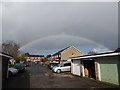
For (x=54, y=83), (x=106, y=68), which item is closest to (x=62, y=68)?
(x=54, y=83)

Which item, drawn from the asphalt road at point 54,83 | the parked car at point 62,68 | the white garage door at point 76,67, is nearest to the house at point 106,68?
the asphalt road at point 54,83

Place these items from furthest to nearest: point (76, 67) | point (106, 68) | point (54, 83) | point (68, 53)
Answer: point (68, 53) → point (76, 67) → point (106, 68) → point (54, 83)

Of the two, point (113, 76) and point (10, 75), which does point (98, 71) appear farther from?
point (10, 75)

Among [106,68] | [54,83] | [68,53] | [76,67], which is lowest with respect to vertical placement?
[54,83]

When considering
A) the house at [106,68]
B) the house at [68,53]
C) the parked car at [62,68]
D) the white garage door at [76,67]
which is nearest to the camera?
the house at [106,68]

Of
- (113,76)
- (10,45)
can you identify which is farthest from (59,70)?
(10,45)

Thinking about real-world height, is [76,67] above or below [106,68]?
below

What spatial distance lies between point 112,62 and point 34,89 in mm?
7052

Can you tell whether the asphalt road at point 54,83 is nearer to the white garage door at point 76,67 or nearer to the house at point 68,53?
the white garage door at point 76,67

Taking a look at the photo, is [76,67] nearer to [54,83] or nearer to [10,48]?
[54,83]

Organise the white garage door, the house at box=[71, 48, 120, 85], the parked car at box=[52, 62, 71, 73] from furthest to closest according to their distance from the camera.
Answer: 1. the parked car at box=[52, 62, 71, 73]
2. the white garage door
3. the house at box=[71, 48, 120, 85]

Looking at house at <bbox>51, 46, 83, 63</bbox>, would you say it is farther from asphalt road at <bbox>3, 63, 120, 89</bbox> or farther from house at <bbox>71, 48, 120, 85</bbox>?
asphalt road at <bbox>3, 63, 120, 89</bbox>

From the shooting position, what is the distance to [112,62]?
1029cm

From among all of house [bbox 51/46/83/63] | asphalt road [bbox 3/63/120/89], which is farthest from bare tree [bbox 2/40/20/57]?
asphalt road [bbox 3/63/120/89]
